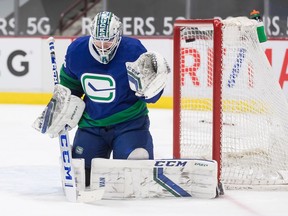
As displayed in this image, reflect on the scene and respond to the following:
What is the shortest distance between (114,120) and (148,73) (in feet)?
1.15

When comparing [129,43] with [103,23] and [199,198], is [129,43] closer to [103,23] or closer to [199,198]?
[103,23]

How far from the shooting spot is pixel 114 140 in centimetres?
339

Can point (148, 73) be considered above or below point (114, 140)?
above

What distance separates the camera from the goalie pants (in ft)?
10.9

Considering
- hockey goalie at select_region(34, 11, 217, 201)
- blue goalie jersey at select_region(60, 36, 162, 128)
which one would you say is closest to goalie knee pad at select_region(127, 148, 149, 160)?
hockey goalie at select_region(34, 11, 217, 201)

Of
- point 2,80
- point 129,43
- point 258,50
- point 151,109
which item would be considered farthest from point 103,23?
point 2,80

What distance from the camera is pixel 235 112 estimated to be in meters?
3.77

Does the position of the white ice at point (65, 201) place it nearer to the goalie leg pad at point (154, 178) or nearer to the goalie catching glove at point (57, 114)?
the goalie leg pad at point (154, 178)

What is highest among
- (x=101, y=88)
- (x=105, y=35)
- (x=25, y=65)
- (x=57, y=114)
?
(x=105, y=35)

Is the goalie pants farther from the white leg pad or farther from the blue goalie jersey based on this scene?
the white leg pad

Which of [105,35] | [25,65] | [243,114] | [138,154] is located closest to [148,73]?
[105,35]

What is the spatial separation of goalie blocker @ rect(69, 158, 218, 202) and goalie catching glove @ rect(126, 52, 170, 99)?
31 centimetres

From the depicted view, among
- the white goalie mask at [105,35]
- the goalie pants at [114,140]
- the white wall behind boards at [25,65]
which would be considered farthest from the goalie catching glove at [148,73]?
the white wall behind boards at [25,65]

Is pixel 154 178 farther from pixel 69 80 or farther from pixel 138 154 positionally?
pixel 69 80
